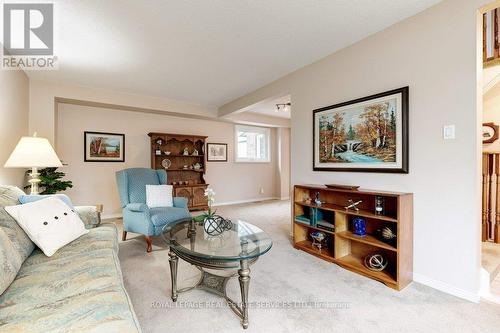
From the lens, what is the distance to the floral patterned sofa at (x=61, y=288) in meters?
0.86

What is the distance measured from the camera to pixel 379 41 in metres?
2.31

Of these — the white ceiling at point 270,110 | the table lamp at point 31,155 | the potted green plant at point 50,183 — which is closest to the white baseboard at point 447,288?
the white ceiling at point 270,110

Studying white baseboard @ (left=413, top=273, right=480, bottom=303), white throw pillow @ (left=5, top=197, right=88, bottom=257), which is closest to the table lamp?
white throw pillow @ (left=5, top=197, right=88, bottom=257)

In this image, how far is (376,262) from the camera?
215 centimetres

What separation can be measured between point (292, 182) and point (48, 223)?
263 centimetres

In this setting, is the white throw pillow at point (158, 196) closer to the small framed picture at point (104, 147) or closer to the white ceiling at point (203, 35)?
the white ceiling at point (203, 35)

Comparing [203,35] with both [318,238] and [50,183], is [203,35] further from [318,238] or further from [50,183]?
[50,183]

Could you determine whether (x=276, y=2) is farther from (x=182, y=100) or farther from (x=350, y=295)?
(x=182, y=100)

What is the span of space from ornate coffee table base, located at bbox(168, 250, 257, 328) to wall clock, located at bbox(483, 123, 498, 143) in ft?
11.0

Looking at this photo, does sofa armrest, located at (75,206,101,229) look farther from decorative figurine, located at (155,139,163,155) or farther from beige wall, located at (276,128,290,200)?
beige wall, located at (276,128,290,200)

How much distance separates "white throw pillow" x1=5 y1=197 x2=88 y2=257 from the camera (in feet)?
4.93

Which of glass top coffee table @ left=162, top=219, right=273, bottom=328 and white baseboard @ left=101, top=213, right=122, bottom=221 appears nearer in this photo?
glass top coffee table @ left=162, top=219, right=273, bottom=328

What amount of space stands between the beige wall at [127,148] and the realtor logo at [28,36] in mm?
1271

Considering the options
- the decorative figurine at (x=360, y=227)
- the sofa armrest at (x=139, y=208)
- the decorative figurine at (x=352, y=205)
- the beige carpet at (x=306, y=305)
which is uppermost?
the decorative figurine at (x=352, y=205)
